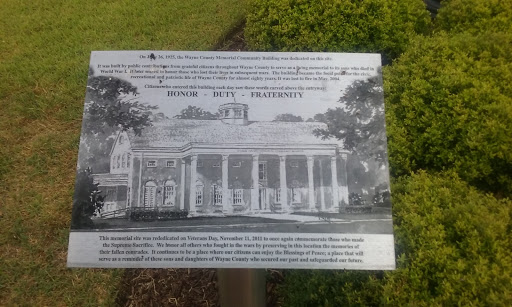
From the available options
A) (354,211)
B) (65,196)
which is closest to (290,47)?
(354,211)

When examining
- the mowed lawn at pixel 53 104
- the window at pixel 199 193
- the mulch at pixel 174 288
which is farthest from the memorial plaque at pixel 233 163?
the mowed lawn at pixel 53 104

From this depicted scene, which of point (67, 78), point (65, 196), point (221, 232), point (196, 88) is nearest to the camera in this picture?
point (221, 232)

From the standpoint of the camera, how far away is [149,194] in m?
2.01

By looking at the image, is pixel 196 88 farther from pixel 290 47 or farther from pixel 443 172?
pixel 443 172

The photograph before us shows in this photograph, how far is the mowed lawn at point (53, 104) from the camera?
3246 millimetres

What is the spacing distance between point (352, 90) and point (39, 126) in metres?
3.34

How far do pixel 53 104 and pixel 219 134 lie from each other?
9.57 feet

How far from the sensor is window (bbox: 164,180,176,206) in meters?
2.00

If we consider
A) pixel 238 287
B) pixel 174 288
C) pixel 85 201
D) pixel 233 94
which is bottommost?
pixel 174 288

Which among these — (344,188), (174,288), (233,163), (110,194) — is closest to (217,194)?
(233,163)

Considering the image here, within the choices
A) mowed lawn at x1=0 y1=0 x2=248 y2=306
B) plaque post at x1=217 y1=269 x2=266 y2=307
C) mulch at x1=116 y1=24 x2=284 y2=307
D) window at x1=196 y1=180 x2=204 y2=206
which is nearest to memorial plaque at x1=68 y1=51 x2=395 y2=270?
window at x1=196 y1=180 x2=204 y2=206

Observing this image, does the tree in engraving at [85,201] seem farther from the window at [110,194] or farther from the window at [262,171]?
the window at [262,171]

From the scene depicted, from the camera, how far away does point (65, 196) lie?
364 centimetres

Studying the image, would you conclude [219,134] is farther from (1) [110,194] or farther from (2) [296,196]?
(1) [110,194]
